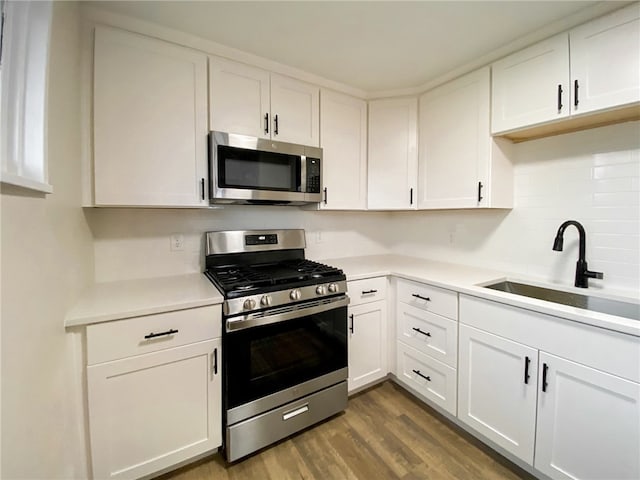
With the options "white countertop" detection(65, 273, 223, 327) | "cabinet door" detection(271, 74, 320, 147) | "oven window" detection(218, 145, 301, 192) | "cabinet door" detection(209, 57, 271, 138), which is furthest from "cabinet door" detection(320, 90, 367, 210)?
"white countertop" detection(65, 273, 223, 327)

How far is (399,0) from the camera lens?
1318 mm

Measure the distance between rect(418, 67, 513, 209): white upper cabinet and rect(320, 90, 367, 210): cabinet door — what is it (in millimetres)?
482

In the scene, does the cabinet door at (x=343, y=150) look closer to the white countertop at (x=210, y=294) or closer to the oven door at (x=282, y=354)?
the white countertop at (x=210, y=294)

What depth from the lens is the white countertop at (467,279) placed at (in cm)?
114

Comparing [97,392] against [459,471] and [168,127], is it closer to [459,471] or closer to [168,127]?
[168,127]

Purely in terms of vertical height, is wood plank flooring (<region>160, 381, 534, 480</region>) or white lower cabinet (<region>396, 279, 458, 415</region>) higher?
white lower cabinet (<region>396, 279, 458, 415</region>)

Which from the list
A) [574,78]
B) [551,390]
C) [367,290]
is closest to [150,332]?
[367,290]

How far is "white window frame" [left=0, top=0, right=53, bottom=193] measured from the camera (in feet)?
2.62

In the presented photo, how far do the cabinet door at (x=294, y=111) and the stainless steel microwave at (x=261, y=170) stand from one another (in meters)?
0.10

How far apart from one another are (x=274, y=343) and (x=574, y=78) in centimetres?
212

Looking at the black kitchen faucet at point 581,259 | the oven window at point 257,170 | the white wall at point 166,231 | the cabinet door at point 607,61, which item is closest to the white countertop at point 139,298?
the white wall at point 166,231

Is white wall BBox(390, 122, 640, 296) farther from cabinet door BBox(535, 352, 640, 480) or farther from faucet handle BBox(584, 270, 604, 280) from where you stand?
cabinet door BBox(535, 352, 640, 480)

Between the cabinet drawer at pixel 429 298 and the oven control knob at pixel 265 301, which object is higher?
the oven control knob at pixel 265 301

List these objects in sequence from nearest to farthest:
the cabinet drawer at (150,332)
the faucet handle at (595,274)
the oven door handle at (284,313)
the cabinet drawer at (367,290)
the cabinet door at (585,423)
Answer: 1. the cabinet door at (585,423)
2. the cabinet drawer at (150,332)
3. the oven door handle at (284,313)
4. the faucet handle at (595,274)
5. the cabinet drawer at (367,290)
